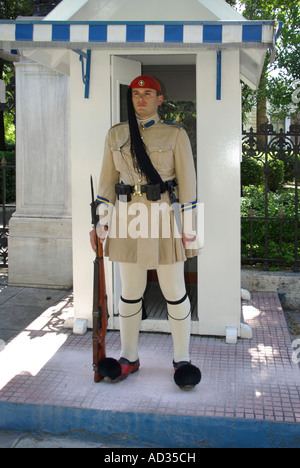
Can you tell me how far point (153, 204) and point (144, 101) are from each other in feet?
2.30

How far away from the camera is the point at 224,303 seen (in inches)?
189

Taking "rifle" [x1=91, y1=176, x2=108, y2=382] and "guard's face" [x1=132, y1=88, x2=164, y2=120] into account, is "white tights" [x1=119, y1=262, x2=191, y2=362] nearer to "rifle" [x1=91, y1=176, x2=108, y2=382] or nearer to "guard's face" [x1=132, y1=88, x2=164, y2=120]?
"rifle" [x1=91, y1=176, x2=108, y2=382]

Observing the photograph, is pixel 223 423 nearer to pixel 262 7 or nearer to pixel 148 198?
pixel 148 198

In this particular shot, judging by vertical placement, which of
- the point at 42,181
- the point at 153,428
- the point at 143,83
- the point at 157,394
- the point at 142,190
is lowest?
the point at 153,428

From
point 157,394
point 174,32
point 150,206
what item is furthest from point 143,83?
point 157,394

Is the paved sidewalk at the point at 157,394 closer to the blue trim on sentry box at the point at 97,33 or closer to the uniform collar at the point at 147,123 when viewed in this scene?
the uniform collar at the point at 147,123

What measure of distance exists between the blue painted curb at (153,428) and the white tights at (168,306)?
62cm

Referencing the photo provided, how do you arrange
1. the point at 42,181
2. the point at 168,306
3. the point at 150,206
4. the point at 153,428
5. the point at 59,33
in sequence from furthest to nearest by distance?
the point at 42,181 → the point at 168,306 → the point at 150,206 → the point at 59,33 → the point at 153,428

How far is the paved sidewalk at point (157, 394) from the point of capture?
135 inches

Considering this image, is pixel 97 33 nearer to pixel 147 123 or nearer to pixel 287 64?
pixel 147 123

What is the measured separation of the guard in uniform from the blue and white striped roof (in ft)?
1.02

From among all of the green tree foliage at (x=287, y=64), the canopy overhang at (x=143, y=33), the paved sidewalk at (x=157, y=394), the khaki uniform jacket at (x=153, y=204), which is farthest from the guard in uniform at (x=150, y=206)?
the green tree foliage at (x=287, y=64)

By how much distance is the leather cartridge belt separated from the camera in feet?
12.2

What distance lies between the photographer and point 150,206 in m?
3.79
